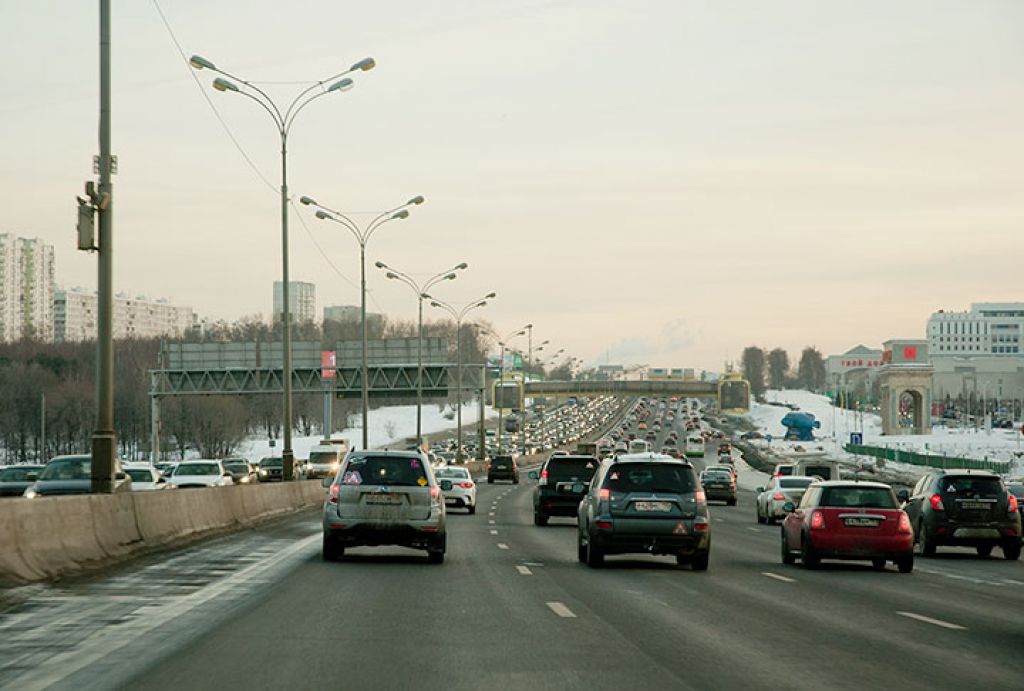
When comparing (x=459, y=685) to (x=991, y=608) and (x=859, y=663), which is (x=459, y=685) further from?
(x=991, y=608)

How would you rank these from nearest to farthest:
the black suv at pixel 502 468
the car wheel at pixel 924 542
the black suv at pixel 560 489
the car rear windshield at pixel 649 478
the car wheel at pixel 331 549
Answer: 1. the car rear windshield at pixel 649 478
2. the car wheel at pixel 331 549
3. the car wheel at pixel 924 542
4. the black suv at pixel 560 489
5. the black suv at pixel 502 468

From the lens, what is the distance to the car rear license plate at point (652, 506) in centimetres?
2130

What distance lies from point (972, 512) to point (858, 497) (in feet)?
18.5

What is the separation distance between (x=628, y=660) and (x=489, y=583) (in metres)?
7.65

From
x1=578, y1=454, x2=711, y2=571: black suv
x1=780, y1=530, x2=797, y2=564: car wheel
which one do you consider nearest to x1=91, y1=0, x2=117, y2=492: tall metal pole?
x1=578, y1=454, x2=711, y2=571: black suv

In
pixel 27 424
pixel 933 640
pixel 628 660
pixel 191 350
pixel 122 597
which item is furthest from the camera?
pixel 27 424

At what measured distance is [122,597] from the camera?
50.9ft

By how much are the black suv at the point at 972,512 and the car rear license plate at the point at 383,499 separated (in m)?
11.2

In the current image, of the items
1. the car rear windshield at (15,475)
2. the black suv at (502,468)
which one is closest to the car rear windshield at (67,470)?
the car rear windshield at (15,475)

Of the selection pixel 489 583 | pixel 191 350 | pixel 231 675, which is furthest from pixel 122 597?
pixel 191 350

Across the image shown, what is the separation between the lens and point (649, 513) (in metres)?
21.3

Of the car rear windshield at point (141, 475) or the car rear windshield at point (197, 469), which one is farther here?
the car rear windshield at point (197, 469)

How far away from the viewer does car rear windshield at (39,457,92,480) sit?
1371 inches

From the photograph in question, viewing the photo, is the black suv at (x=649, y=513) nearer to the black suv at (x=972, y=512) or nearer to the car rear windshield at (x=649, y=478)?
the car rear windshield at (x=649, y=478)
